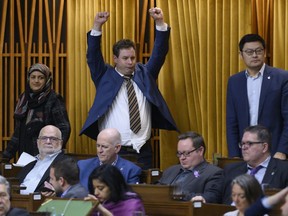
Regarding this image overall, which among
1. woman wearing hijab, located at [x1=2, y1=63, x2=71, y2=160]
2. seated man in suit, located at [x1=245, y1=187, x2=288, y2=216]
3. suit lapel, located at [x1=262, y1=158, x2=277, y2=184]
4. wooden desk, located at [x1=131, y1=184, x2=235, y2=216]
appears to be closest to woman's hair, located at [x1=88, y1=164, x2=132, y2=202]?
wooden desk, located at [x1=131, y1=184, x2=235, y2=216]

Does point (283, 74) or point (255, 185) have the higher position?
point (283, 74)

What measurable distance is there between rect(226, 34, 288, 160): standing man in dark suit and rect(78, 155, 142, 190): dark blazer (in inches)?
37.7

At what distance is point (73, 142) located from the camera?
1078 centimetres

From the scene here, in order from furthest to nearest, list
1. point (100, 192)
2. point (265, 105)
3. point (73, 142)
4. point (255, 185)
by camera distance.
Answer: point (73, 142)
point (265, 105)
point (100, 192)
point (255, 185)

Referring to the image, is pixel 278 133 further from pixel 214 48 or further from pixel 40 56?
pixel 40 56

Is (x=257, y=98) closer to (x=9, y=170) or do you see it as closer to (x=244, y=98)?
(x=244, y=98)

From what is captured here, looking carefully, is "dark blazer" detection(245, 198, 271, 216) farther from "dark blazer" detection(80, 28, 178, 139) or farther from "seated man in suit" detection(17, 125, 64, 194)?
"dark blazer" detection(80, 28, 178, 139)

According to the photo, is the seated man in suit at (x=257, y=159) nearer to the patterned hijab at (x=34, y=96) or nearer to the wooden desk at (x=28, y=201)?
the wooden desk at (x=28, y=201)

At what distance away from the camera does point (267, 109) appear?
887 cm

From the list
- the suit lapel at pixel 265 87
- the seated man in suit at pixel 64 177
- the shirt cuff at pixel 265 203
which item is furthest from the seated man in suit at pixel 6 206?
the suit lapel at pixel 265 87

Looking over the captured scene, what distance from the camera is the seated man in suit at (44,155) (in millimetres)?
9164

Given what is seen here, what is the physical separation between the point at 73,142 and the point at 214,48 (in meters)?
1.72

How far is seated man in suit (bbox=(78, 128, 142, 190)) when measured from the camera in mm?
8516

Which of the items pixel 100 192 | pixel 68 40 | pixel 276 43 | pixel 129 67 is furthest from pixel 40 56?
pixel 100 192
